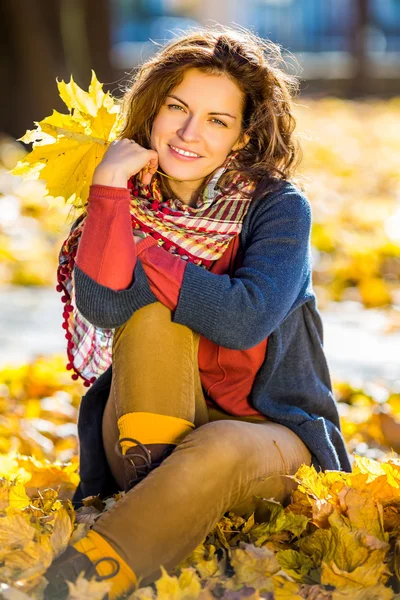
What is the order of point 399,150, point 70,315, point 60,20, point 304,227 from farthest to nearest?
point 399,150 < point 60,20 < point 70,315 < point 304,227

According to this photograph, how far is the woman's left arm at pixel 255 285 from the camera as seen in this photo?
207 cm

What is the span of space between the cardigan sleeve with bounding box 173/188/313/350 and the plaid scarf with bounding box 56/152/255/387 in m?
0.08

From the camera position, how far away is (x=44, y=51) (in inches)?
328

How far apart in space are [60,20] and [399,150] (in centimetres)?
337

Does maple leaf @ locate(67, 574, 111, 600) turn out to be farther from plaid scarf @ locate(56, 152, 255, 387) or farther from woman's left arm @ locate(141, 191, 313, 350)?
plaid scarf @ locate(56, 152, 255, 387)

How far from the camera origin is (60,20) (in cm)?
855

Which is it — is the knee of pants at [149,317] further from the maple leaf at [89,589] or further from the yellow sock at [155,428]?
the maple leaf at [89,589]

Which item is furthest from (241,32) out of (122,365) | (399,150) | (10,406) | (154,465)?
(399,150)

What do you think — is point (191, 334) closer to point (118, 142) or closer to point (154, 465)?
point (154, 465)

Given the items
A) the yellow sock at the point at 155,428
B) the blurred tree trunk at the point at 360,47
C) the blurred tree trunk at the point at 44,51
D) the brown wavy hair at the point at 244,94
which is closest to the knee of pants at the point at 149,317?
the yellow sock at the point at 155,428

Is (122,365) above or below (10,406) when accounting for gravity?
above

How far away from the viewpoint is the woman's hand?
2133 mm

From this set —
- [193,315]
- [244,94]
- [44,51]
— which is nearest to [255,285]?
[193,315]

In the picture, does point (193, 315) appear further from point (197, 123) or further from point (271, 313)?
point (197, 123)
